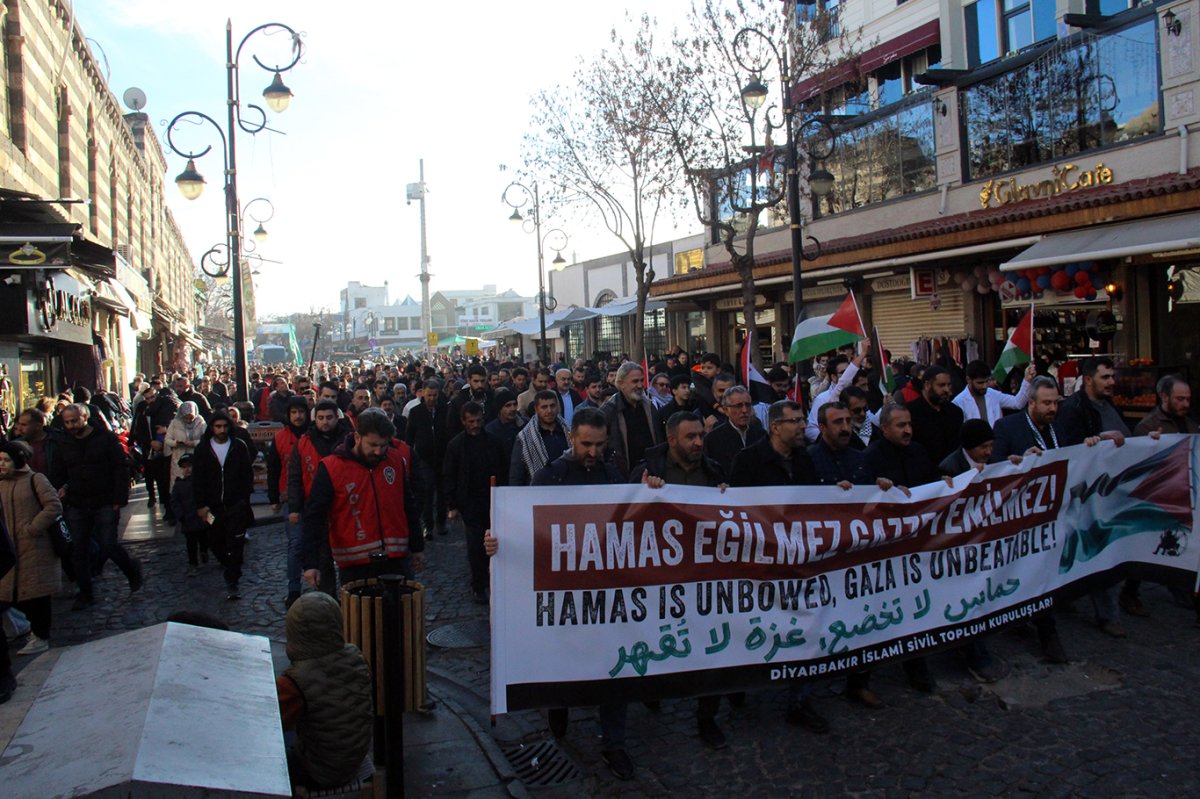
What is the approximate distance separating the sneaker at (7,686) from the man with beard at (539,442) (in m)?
3.40

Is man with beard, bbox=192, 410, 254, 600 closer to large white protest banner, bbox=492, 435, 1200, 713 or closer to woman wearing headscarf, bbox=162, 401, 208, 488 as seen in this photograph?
woman wearing headscarf, bbox=162, 401, 208, 488

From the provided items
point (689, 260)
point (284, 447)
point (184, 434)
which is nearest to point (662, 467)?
point (284, 447)

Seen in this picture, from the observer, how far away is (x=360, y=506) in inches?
225

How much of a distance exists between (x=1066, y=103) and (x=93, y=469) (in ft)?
55.4

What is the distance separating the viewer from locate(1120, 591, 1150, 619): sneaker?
6730mm

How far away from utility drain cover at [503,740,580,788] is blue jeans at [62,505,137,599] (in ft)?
16.7

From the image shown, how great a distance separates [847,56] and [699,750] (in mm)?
19228

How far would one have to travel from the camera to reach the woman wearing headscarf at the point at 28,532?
663cm

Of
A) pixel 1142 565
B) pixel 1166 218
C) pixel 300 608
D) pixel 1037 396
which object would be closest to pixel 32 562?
pixel 300 608

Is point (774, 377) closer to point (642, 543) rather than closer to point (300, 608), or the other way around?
point (642, 543)

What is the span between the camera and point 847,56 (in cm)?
2078

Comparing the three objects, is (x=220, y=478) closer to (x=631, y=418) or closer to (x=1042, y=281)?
(x=631, y=418)

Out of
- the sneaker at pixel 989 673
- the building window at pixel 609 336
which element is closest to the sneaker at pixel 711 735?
the sneaker at pixel 989 673

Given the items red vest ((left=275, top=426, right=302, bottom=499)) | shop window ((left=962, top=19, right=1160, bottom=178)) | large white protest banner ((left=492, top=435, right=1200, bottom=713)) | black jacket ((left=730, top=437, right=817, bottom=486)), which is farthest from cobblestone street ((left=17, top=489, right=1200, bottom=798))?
shop window ((left=962, top=19, right=1160, bottom=178))
